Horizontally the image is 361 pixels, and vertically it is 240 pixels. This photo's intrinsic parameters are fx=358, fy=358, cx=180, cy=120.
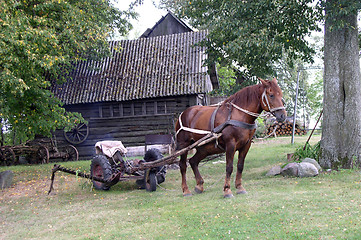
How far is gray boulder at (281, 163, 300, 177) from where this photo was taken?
9102 millimetres

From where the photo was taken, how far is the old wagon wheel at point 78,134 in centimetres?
1864

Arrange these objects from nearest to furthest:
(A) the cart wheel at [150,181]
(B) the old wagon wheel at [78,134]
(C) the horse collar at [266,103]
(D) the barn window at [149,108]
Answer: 1. (C) the horse collar at [266,103]
2. (A) the cart wheel at [150,181]
3. (D) the barn window at [149,108]
4. (B) the old wagon wheel at [78,134]

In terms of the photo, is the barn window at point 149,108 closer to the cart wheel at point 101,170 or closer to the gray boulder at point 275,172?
the cart wheel at point 101,170

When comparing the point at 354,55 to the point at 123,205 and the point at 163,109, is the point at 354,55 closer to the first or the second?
the point at 123,205

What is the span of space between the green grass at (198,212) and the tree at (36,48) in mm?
3513

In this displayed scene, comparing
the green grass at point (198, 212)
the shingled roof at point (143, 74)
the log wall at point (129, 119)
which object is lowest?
the green grass at point (198, 212)

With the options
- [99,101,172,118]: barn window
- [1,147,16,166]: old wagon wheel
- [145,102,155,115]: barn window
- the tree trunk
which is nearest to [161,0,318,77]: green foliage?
the tree trunk

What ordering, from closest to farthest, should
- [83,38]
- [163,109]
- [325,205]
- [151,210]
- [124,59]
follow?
[325,205] < [151,210] < [83,38] < [163,109] < [124,59]

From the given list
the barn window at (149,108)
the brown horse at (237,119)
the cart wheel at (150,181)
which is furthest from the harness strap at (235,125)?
the barn window at (149,108)

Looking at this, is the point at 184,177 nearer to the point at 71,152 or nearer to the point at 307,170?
the point at 307,170

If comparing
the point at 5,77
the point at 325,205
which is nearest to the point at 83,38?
the point at 5,77

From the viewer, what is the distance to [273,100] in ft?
22.4

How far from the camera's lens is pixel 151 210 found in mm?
6934

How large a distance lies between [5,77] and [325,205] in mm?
8121
